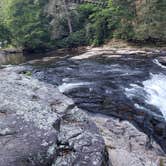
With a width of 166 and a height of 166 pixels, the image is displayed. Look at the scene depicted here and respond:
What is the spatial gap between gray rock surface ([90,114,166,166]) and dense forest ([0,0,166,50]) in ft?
57.1

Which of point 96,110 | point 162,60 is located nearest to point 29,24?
point 162,60

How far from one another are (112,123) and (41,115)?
3209 mm

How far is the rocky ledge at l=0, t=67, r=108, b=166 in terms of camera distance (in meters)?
4.80

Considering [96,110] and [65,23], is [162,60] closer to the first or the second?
[96,110]

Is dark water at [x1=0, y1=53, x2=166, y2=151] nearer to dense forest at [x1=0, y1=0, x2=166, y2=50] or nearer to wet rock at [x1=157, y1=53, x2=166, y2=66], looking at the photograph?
wet rock at [x1=157, y1=53, x2=166, y2=66]

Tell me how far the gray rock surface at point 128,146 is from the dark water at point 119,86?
842 mm

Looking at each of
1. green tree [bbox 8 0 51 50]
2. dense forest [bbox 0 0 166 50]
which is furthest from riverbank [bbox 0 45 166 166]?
green tree [bbox 8 0 51 50]

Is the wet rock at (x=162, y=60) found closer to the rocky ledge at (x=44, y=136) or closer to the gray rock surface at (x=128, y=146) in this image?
the gray rock surface at (x=128, y=146)

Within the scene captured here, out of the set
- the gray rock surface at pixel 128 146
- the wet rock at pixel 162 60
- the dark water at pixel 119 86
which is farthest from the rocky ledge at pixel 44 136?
the wet rock at pixel 162 60

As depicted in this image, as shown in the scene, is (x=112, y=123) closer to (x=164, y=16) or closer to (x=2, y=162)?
(x=2, y=162)

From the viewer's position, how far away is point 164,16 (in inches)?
901

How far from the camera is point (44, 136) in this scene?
506 centimetres

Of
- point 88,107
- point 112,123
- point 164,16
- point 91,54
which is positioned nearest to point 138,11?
point 164,16

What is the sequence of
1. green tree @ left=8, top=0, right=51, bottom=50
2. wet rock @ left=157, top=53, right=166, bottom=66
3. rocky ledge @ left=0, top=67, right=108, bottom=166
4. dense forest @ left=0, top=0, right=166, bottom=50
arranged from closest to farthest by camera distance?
rocky ledge @ left=0, top=67, right=108, bottom=166
wet rock @ left=157, top=53, right=166, bottom=66
dense forest @ left=0, top=0, right=166, bottom=50
green tree @ left=8, top=0, right=51, bottom=50
